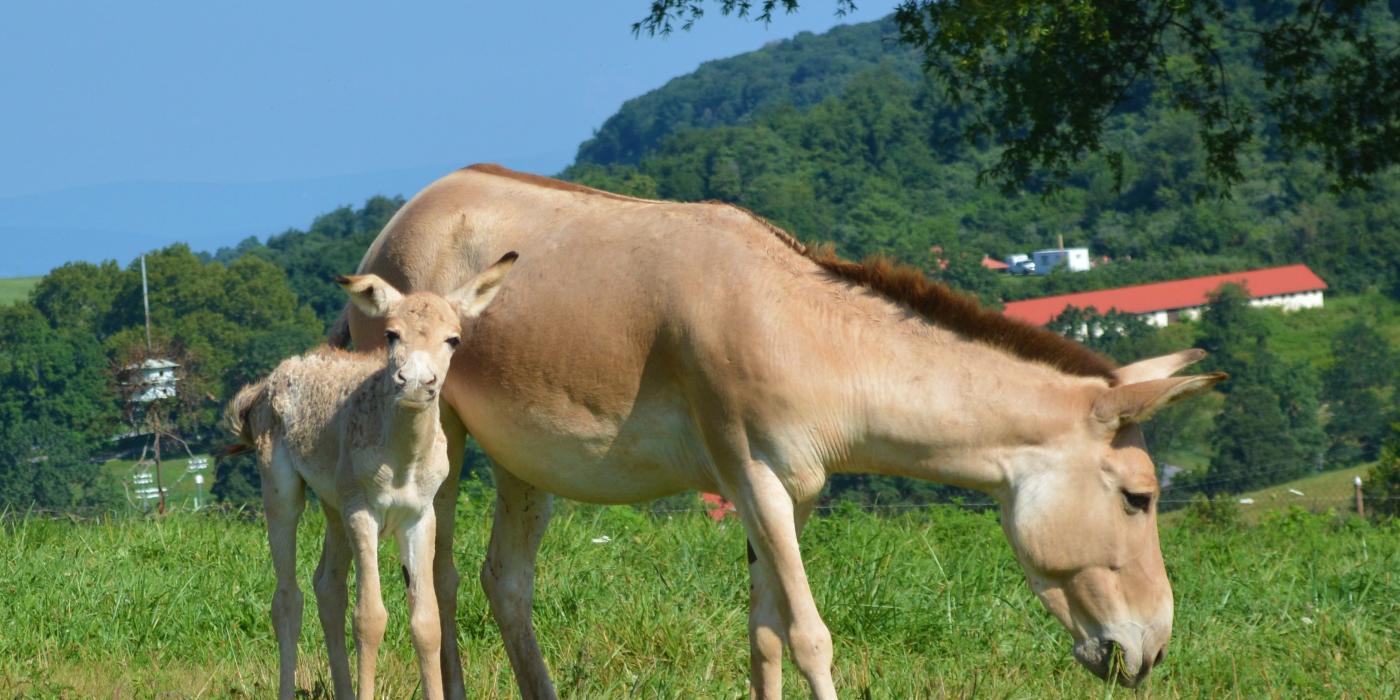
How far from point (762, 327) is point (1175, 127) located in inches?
4294

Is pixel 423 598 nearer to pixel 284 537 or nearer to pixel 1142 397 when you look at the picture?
pixel 284 537

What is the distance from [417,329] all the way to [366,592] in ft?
3.04

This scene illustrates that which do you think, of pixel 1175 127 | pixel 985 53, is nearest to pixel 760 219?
pixel 985 53

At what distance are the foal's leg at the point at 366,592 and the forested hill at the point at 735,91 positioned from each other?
148 meters

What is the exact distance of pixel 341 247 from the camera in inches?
2766

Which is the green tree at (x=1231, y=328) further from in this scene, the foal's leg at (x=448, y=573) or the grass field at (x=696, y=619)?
the foal's leg at (x=448, y=573)

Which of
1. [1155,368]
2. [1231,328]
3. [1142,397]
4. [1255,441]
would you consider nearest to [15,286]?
[1231,328]

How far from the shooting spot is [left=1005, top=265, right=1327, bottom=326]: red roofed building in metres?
81.6

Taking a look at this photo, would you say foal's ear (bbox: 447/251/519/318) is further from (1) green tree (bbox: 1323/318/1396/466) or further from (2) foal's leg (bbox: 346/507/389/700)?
(1) green tree (bbox: 1323/318/1396/466)

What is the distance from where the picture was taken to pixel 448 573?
596 cm

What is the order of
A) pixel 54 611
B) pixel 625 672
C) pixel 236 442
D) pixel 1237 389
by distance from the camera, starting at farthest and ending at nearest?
pixel 1237 389
pixel 54 611
pixel 625 672
pixel 236 442

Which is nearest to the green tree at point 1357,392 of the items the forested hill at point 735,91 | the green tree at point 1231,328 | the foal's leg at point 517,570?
Result: the green tree at point 1231,328

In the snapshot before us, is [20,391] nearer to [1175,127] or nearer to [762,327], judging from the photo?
[762,327]

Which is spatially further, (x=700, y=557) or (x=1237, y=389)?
(x=1237, y=389)
